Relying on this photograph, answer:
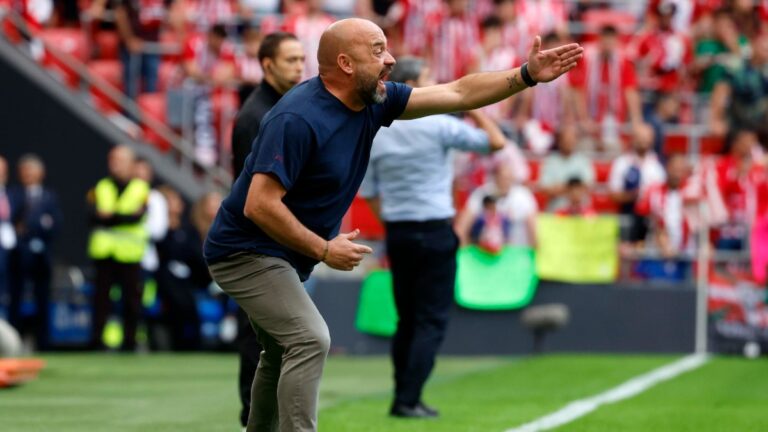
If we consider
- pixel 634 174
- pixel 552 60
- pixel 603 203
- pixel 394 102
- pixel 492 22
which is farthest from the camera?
pixel 492 22

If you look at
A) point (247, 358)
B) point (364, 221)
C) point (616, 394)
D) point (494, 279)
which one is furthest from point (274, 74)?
point (364, 221)

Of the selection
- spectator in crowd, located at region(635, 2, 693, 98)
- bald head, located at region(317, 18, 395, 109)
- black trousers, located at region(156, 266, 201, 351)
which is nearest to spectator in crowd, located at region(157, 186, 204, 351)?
black trousers, located at region(156, 266, 201, 351)

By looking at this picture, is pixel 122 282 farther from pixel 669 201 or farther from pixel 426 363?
pixel 426 363

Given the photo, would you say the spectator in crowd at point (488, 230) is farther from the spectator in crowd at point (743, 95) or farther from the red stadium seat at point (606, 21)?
the red stadium seat at point (606, 21)

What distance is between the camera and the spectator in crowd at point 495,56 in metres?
18.4

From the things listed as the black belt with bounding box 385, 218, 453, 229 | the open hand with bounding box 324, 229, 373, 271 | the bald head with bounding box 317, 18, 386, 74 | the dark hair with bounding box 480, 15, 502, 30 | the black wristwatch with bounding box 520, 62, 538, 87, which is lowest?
the black belt with bounding box 385, 218, 453, 229

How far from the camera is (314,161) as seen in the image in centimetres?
649

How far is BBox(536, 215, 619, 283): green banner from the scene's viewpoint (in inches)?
641

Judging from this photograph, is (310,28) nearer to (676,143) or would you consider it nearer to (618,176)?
(618,176)

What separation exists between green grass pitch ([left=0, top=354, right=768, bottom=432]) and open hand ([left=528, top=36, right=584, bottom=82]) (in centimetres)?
300

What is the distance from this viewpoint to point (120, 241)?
16.9 metres

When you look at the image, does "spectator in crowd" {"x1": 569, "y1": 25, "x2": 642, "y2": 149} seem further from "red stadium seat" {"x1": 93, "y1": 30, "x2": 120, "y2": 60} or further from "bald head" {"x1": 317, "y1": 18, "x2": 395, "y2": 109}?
"bald head" {"x1": 317, "y1": 18, "x2": 395, "y2": 109}

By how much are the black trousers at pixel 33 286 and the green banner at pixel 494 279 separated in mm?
4688

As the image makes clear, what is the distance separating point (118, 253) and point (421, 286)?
25.6 feet
